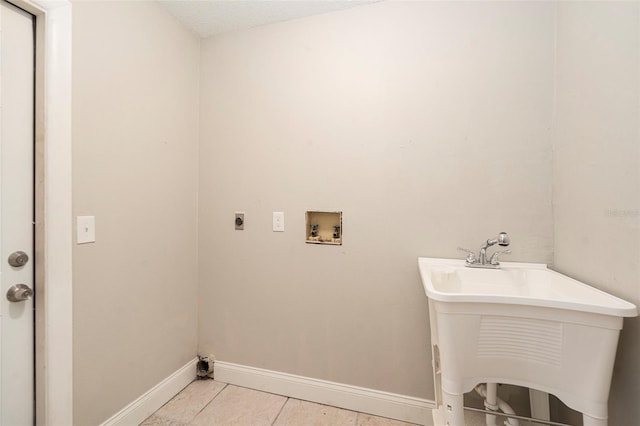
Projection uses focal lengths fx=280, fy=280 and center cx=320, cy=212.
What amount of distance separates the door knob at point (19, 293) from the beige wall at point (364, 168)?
903 millimetres

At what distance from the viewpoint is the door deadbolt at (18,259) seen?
3.54 feet

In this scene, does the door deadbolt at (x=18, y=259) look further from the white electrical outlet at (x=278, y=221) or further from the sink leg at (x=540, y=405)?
the sink leg at (x=540, y=405)

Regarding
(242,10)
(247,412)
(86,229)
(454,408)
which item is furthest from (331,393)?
(242,10)

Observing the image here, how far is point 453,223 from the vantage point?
1488mm

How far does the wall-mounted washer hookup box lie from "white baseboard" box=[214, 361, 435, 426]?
33.8 inches

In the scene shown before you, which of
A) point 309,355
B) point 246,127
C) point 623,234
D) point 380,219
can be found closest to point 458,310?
point 623,234

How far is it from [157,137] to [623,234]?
2159 millimetres

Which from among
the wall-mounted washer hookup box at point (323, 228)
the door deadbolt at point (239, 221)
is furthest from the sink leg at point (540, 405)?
the door deadbolt at point (239, 221)

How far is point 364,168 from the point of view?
1.62 meters

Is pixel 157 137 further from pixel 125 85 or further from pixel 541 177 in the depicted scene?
pixel 541 177

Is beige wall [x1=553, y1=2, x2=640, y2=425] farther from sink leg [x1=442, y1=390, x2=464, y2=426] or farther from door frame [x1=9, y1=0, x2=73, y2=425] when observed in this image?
door frame [x1=9, y1=0, x2=73, y2=425]

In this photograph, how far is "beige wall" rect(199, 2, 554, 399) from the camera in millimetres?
1415

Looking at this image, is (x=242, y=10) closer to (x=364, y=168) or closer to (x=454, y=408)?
(x=364, y=168)

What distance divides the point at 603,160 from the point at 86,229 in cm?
216
